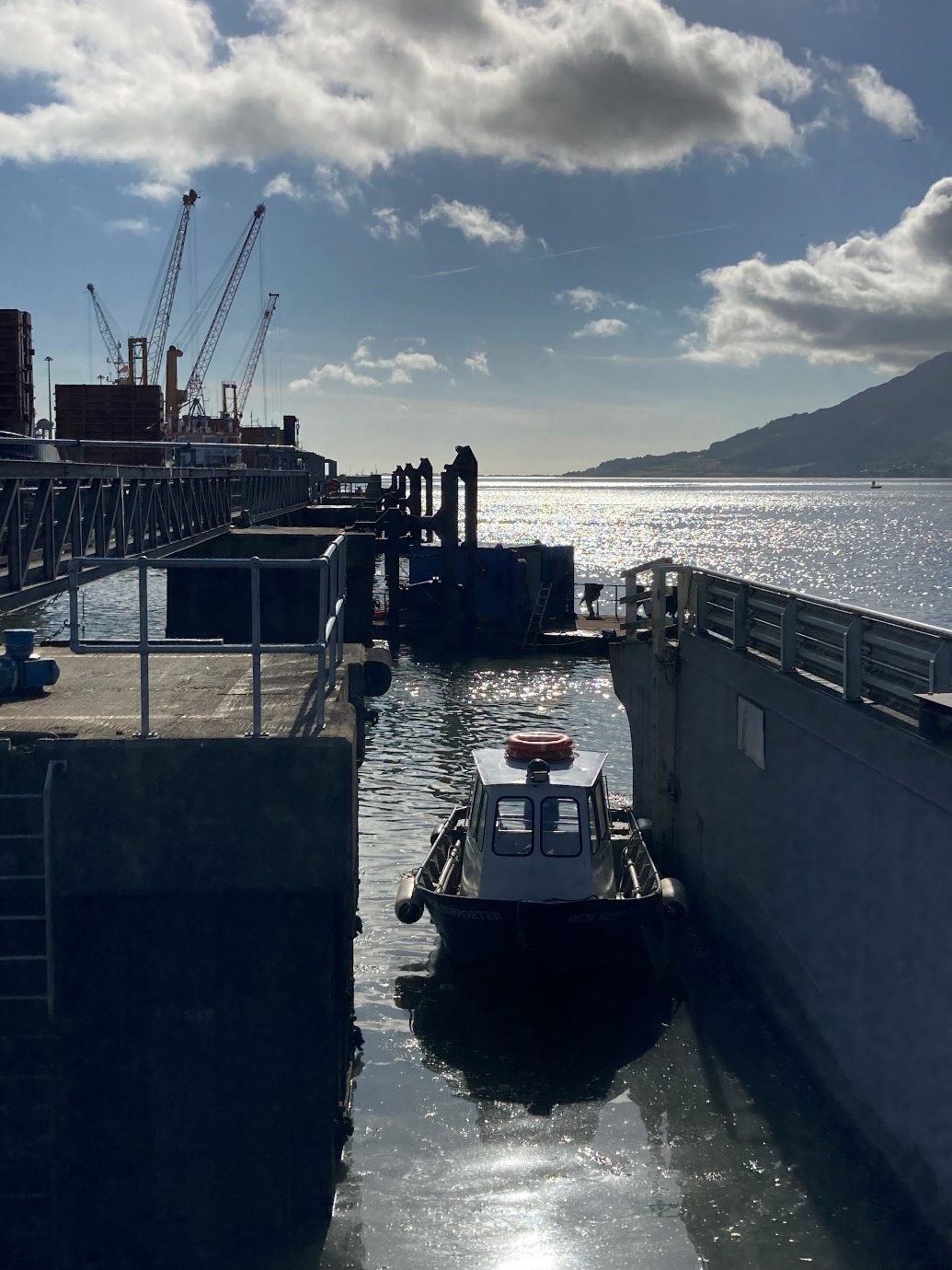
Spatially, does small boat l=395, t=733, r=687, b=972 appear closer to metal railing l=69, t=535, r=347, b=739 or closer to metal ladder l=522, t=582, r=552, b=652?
metal railing l=69, t=535, r=347, b=739

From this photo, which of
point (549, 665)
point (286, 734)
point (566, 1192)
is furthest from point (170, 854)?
point (549, 665)

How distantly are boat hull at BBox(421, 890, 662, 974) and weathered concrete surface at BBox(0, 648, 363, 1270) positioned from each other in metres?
6.08

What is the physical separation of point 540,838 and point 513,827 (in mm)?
458

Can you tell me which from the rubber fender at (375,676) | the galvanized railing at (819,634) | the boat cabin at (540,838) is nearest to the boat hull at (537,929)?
the boat cabin at (540,838)

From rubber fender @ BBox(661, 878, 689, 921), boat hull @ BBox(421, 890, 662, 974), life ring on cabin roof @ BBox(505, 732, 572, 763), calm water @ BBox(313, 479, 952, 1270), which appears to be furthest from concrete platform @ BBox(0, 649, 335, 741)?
rubber fender @ BBox(661, 878, 689, 921)

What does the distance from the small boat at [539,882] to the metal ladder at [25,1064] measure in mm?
7227

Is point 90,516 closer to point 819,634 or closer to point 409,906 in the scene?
point 409,906

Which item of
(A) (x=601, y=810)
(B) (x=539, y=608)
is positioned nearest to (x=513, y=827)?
(A) (x=601, y=810)

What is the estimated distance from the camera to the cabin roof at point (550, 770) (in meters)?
17.1

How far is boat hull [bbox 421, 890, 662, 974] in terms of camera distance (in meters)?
15.7

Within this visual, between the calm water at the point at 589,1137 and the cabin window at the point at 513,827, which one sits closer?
the calm water at the point at 589,1137

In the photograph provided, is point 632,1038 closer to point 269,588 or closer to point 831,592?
point 269,588

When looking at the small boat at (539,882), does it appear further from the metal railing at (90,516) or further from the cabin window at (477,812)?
the metal railing at (90,516)

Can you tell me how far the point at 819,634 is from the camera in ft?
48.0
